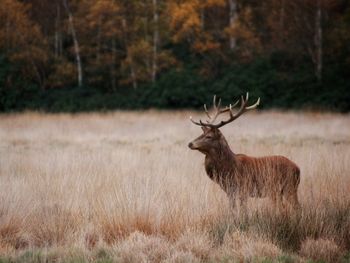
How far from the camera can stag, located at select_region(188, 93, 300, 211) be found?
614 centimetres

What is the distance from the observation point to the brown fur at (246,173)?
20.1 feet

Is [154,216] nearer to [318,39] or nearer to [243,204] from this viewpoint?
[243,204]

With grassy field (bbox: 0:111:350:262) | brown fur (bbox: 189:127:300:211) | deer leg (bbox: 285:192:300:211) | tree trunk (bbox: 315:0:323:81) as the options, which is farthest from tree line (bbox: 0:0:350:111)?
deer leg (bbox: 285:192:300:211)

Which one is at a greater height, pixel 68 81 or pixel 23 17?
pixel 23 17

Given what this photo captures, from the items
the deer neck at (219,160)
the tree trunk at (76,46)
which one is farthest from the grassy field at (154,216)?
the tree trunk at (76,46)

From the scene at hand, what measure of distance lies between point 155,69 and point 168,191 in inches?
810

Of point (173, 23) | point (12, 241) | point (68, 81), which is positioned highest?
point (173, 23)

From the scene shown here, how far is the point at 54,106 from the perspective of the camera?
26.2 meters

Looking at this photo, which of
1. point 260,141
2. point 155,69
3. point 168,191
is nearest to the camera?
point 168,191

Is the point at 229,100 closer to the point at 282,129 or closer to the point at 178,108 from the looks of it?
the point at 178,108

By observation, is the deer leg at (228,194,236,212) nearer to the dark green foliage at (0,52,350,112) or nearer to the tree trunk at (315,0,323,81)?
the dark green foliage at (0,52,350,112)

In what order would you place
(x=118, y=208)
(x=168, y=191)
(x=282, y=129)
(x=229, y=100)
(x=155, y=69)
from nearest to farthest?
(x=118, y=208), (x=168, y=191), (x=282, y=129), (x=229, y=100), (x=155, y=69)

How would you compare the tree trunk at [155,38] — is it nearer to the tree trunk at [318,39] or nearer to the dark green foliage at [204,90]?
the dark green foliage at [204,90]

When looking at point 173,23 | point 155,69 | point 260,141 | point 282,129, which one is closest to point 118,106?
point 155,69
